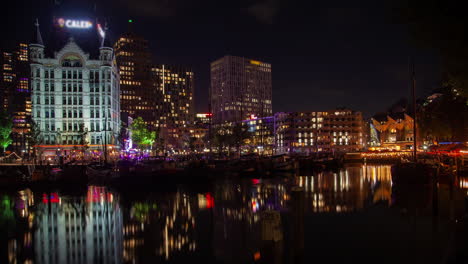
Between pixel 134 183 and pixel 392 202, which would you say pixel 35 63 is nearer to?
pixel 134 183

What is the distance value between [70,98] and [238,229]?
316ft

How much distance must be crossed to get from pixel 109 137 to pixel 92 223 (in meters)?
84.6

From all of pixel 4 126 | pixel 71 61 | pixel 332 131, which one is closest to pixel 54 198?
pixel 4 126

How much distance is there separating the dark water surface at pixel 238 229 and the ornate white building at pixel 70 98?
6973 centimetres

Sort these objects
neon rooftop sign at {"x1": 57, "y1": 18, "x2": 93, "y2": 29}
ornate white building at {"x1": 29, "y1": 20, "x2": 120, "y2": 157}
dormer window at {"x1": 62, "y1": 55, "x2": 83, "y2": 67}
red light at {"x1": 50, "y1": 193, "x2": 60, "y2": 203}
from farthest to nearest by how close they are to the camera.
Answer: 1. neon rooftop sign at {"x1": 57, "y1": 18, "x2": 93, "y2": 29}
2. dormer window at {"x1": 62, "y1": 55, "x2": 83, "y2": 67}
3. ornate white building at {"x1": 29, "y1": 20, "x2": 120, "y2": 157}
4. red light at {"x1": 50, "y1": 193, "x2": 60, "y2": 203}

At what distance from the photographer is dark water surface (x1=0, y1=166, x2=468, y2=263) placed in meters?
15.1

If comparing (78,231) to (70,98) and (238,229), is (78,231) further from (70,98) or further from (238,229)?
(70,98)

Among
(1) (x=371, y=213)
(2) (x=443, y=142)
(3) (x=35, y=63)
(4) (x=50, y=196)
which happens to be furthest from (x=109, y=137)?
(2) (x=443, y=142)

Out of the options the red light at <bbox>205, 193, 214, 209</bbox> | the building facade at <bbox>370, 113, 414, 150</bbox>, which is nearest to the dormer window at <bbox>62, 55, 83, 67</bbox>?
the red light at <bbox>205, 193, 214, 209</bbox>

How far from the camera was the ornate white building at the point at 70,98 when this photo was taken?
9844 cm

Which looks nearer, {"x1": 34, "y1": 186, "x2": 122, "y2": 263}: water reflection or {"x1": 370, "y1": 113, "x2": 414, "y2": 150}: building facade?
{"x1": 34, "y1": 186, "x2": 122, "y2": 263}: water reflection

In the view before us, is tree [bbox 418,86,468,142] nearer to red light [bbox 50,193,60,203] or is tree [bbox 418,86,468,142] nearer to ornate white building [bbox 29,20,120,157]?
red light [bbox 50,193,60,203]

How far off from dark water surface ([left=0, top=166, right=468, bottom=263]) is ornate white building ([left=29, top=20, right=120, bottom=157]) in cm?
6973

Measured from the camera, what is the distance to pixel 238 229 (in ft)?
67.1
